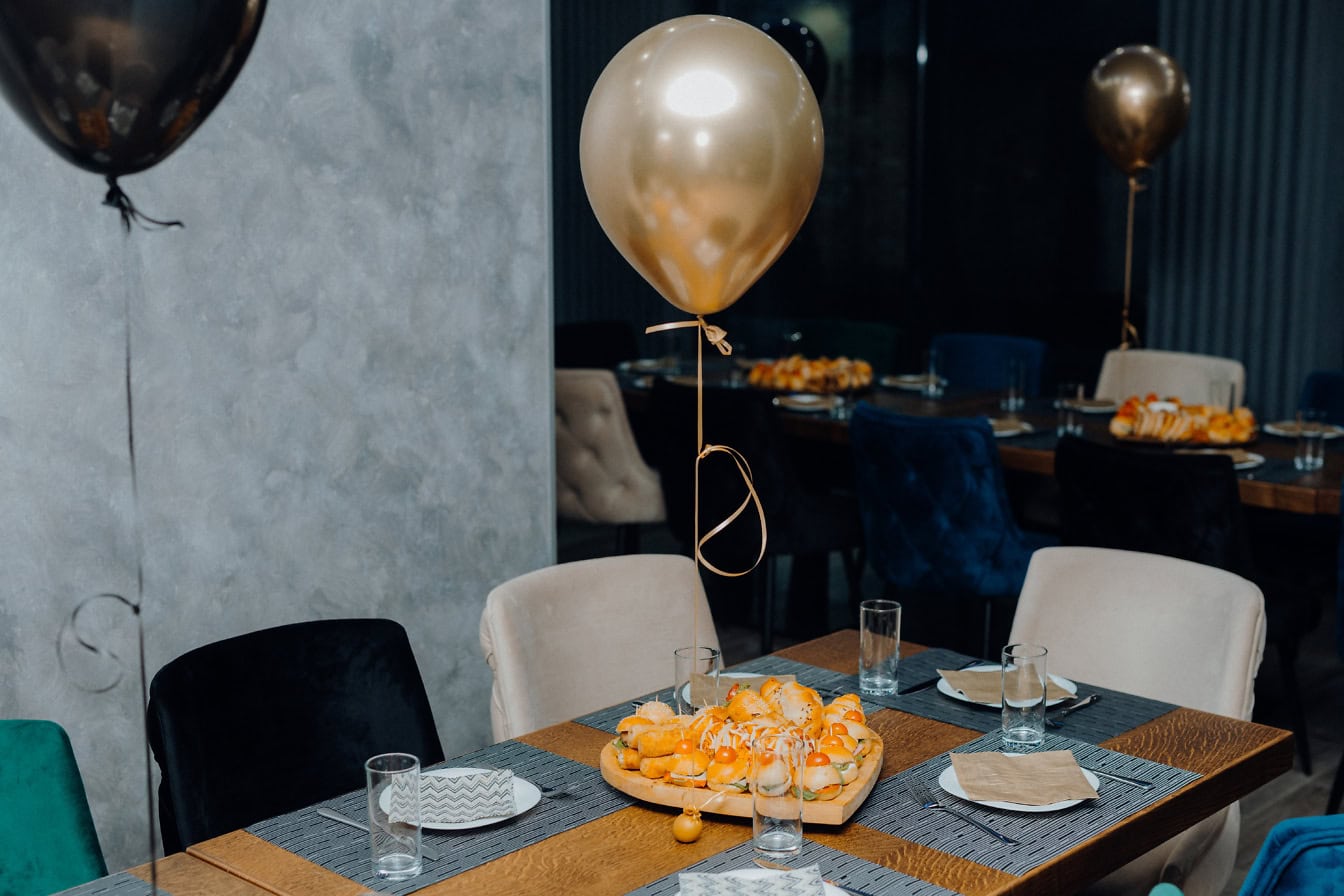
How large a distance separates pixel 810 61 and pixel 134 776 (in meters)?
3.90

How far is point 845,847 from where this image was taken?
5.58ft

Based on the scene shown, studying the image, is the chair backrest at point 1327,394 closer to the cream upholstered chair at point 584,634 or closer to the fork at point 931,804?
the cream upholstered chair at point 584,634

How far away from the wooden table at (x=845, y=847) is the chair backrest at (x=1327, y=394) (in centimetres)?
292

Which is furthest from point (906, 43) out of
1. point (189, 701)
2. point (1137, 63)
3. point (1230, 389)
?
point (189, 701)

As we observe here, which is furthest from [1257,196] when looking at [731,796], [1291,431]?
[731,796]

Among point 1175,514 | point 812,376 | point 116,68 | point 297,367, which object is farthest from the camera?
point 812,376

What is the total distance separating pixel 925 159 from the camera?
7.41 m

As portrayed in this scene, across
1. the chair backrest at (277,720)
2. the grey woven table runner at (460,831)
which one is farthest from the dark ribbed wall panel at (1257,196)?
the grey woven table runner at (460,831)

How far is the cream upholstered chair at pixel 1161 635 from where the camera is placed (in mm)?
2199

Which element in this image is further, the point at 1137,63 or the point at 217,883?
the point at 1137,63

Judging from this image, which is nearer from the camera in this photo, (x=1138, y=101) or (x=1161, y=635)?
(x=1161, y=635)

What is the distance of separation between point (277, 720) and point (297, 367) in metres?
0.95

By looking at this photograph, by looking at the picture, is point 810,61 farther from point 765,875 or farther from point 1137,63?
point 765,875

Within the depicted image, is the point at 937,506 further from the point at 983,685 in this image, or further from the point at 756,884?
the point at 756,884
